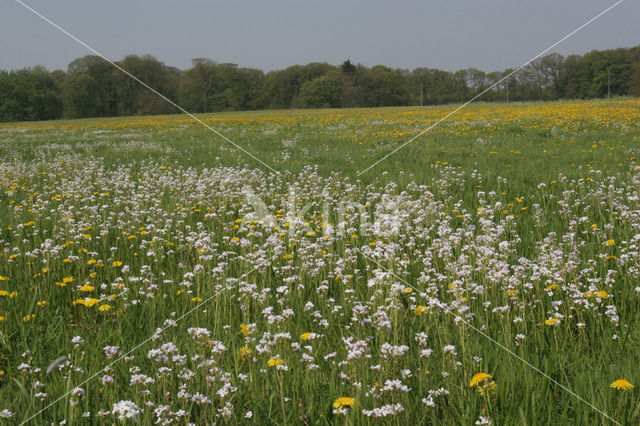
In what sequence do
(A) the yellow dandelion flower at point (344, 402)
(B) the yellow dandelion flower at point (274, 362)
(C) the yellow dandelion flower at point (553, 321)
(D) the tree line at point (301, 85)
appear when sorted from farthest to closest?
(D) the tree line at point (301, 85) < (C) the yellow dandelion flower at point (553, 321) < (B) the yellow dandelion flower at point (274, 362) < (A) the yellow dandelion flower at point (344, 402)

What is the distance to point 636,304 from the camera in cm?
356

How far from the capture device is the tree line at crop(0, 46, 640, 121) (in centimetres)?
2234

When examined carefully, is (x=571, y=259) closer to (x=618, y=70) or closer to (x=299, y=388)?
(x=299, y=388)

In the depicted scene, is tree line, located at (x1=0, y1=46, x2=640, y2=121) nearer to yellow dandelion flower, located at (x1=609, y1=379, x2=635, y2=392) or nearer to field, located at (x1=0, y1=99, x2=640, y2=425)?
field, located at (x1=0, y1=99, x2=640, y2=425)

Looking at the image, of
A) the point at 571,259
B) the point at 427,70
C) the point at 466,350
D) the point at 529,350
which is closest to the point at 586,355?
the point at 529,350

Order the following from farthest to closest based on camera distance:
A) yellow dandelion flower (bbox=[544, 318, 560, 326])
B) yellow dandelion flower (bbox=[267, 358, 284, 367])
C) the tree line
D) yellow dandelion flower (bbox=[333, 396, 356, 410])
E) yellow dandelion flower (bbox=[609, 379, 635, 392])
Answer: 1. the tree line
2. yellow dandelion flower (bbox=[544, 318, 560, 326])
3. yellow dandelion flower (bbox=[267, 358, 284, 367])
4. yellow dandelion flower (bbox=[609, 379, 635, 392])
5. yellow dandelion flower (bbox=[333, 396, 356, 410])

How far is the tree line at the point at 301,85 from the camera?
22344mm

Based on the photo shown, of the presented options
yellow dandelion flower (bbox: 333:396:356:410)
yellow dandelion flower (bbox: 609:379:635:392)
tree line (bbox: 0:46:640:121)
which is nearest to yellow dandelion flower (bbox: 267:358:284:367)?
yellow dandelion flower (bbox: 333:396:356:410)

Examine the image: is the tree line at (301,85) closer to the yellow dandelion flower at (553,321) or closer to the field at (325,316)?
the field at (325,316)

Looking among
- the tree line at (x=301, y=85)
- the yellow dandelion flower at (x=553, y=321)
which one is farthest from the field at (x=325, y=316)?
the tree line at (x=301, y=85)

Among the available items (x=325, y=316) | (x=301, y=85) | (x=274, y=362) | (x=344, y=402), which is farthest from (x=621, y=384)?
(x=301, y=85)

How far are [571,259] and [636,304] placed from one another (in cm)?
58

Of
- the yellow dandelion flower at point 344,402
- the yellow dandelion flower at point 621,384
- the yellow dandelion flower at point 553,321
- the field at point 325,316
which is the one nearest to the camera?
Result: the yellow dandelion flower at point 344,402

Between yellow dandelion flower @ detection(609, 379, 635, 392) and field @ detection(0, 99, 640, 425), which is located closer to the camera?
yellow dandelion flower @ detection(609, 379, 635, 392)
